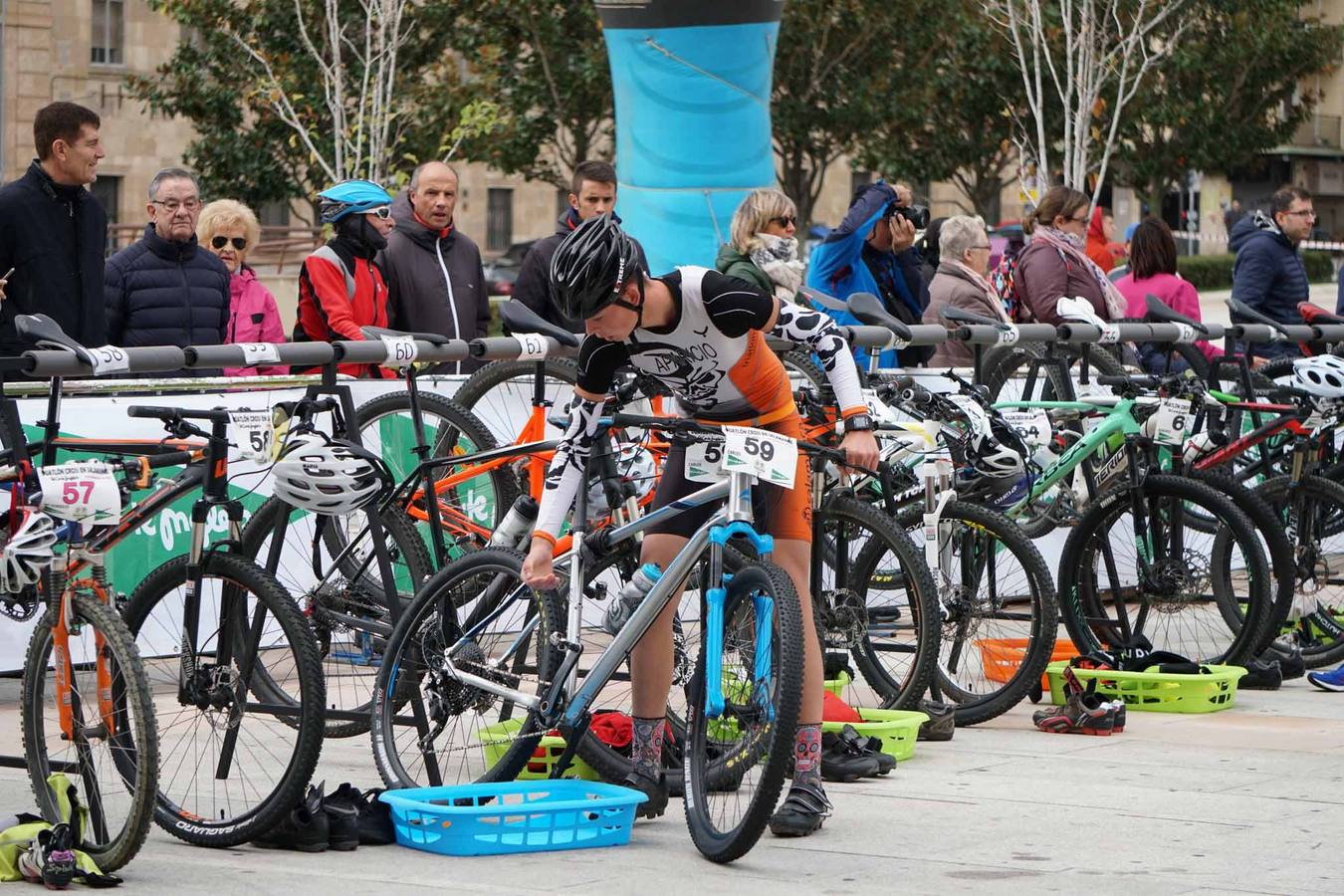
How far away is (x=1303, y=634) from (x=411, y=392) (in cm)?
450

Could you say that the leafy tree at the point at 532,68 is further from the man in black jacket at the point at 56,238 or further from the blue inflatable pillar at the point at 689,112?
the man in black jacket at the point at 56,238

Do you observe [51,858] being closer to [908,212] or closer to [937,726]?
[937,726]

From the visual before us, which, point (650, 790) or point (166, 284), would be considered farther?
point (166, 284)

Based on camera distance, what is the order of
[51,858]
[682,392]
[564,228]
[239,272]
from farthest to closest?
[239,272] → [564,228] → [682,392] → [51,858]

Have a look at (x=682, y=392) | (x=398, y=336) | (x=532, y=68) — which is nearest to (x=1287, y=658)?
(x=398, y=336)

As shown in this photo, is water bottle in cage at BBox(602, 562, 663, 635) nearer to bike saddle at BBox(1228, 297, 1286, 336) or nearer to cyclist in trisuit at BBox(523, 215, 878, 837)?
cyclist in trisuit at BBox(523, 215, 878, 837)

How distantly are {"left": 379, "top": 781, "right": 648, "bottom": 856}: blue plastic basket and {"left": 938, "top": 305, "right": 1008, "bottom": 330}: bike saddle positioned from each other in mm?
3821

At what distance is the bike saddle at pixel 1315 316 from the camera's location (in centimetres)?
1252

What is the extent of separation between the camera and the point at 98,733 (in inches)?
246

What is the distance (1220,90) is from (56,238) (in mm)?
38262

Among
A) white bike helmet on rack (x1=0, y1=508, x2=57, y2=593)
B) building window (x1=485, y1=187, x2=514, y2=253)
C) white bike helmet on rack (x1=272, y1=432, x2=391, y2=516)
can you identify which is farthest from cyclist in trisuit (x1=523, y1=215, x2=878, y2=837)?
building window (x1=485, y1=187, x2=514, y2=253)

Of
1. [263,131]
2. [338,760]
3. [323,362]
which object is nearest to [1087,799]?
[338,760]

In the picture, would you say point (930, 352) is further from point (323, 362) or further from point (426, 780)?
point (426, 780)

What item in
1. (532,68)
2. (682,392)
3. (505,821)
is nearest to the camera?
(505,821)
